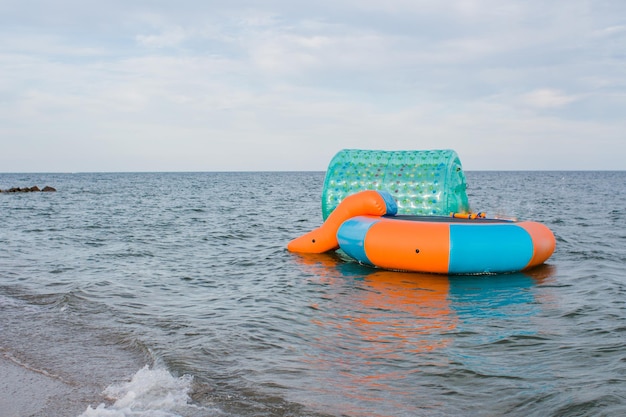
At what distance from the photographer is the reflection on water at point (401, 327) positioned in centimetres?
455

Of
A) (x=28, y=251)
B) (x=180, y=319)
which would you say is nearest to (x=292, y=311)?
(x=180, y=319)

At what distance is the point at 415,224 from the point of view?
9328 mm

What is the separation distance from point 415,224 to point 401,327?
10.9 ft

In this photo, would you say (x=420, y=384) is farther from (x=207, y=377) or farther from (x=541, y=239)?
(x=541, y=239)

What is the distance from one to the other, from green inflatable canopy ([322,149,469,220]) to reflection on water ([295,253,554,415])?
8.18 feet

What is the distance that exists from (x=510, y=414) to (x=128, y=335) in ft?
12.0

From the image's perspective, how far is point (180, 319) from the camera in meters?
6.58

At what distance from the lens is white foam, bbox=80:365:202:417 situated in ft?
13.0

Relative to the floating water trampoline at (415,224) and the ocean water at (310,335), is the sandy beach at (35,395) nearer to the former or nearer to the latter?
the ocean water at (310,335)

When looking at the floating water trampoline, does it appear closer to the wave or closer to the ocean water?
the ocean water

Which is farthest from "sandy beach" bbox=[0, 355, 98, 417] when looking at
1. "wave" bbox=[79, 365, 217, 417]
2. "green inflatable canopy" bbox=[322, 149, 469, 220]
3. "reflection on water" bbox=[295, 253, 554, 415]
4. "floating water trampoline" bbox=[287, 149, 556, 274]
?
"green inflatable canopy" bbox=[322, 149, 469, 220]

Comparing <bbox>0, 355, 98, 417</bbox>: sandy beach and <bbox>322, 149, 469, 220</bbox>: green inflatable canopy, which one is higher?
<bbox>322, 149, 469, 220</bbox>: green inflatable canopy

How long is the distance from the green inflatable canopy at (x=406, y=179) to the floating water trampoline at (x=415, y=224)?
Result: 19mm

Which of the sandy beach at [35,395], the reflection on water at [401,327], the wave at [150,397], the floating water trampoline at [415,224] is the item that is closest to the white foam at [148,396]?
the wave at [150,397]
